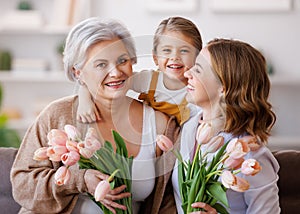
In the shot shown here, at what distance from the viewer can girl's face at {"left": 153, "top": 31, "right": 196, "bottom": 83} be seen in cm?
161

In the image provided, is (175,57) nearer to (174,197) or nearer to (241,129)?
(241,129)

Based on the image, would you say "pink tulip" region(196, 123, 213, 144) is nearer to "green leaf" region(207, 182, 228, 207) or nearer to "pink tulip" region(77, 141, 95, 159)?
"green leaf" region(207, 182, 228, 207)

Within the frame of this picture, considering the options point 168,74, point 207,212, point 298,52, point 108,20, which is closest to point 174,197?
point 207,212

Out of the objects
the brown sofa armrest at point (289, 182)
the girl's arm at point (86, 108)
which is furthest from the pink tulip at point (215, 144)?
the brown sofa armrest at point (289, 182)

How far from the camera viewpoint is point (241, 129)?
172cm

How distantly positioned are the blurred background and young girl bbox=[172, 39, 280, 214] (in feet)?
9.41

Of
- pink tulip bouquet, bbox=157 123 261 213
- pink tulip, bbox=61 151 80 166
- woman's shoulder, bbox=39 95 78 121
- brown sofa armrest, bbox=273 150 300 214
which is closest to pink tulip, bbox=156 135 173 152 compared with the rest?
pink tulip bouquet, bbox=157 123 261 213

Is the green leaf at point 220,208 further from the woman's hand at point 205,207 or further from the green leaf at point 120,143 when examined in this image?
the green leaf at point 120,143

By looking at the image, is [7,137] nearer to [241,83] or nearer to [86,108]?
[86,108]

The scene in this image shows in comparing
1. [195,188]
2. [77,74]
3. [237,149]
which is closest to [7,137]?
[77,74]

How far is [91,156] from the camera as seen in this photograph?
158 centimetres

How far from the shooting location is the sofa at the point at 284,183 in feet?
6.68

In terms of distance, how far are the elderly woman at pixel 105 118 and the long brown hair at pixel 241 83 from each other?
176 millimetres

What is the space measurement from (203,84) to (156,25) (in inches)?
120
